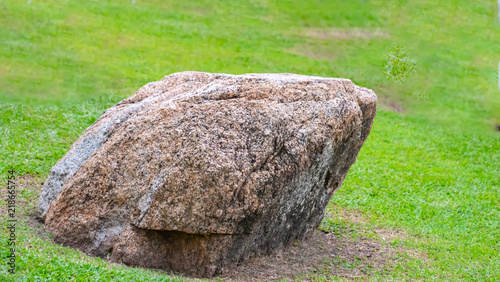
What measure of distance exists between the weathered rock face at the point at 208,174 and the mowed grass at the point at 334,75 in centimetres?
63

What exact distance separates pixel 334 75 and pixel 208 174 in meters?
16.3

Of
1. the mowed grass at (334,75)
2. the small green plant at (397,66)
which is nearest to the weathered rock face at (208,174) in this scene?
the mowed grass at (334,75)

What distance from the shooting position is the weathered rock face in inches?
291

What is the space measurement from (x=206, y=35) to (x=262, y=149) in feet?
60.7

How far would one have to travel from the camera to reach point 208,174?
7.25 m

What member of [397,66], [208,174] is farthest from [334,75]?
[208,174]

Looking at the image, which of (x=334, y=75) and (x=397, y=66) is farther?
(x=334, y=75)

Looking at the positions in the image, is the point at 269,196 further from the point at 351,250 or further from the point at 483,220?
the point at 483,220

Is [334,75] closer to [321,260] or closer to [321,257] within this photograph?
[321,257]

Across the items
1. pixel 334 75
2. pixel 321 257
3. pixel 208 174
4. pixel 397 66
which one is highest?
pixel 397 66

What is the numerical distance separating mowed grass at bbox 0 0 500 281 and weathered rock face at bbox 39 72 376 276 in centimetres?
63

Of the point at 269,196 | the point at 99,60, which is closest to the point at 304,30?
the point at 99,60

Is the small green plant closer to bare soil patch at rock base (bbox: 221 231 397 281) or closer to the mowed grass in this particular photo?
the mowed grass

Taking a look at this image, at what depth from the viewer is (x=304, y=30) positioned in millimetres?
26516
